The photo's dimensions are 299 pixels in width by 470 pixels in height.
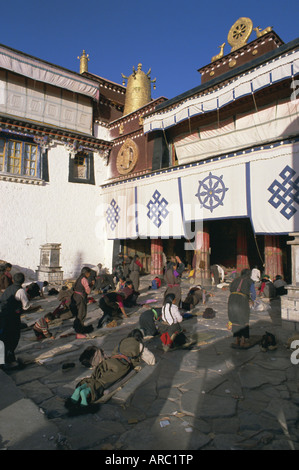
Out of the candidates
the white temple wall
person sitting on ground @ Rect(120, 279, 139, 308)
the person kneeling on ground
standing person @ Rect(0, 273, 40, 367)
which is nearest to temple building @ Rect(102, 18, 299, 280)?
the white temple wall

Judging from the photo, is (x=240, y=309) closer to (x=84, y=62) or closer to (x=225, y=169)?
(x=225, y=169)

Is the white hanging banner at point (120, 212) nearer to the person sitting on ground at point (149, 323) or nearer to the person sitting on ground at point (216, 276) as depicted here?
the person sitting on ground at point (216, 276)

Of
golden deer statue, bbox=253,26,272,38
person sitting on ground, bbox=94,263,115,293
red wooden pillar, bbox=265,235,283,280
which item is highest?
golden deer statue, bbox=253,26,272,38

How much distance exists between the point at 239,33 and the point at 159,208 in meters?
10.7

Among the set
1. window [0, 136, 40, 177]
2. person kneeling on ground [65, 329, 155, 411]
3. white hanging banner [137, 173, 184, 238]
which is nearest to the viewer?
person kneeling on ground [65, 329, 155, 411]

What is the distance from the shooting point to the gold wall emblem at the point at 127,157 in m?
17.4

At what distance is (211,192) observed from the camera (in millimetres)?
12289

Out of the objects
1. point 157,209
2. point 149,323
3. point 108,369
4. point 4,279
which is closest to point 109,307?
point 149,323

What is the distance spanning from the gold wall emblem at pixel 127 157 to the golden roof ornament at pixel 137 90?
313 cm

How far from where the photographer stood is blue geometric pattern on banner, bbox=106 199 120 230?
17.3 metres

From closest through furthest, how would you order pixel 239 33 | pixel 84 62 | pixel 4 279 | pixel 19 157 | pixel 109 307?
pixel 109 307 → pixel 4 279 → pixel 19 157 → pixel 239 33 → pixel 84 62

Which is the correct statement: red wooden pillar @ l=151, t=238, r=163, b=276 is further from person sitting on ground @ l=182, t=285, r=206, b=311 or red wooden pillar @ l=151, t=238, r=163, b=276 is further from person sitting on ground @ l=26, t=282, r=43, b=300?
person sitting on ground @ l=26, t=282, r=43, b=300

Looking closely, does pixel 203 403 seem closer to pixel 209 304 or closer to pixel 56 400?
pixel 56 400

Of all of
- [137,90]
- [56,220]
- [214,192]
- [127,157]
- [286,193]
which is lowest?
[56,220]
